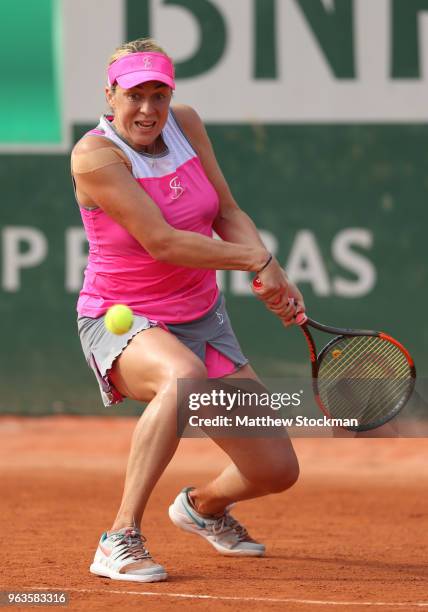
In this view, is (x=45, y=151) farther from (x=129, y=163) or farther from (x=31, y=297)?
(x=129, y=163)

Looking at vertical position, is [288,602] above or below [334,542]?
above

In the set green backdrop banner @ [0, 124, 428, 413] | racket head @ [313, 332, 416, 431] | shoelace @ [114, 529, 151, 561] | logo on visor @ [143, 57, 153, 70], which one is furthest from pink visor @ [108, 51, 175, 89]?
green backdrop banner @ [0, 124, 428, 413]

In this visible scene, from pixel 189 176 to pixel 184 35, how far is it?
3.89 m

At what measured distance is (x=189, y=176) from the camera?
4293 millimetres

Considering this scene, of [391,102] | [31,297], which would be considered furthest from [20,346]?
[391,102]

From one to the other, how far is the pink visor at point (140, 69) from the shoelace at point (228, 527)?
1.70 m

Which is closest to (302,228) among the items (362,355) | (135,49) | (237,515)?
(237,515)

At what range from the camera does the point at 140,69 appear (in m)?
4.04

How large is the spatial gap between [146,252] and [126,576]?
1.08 meters

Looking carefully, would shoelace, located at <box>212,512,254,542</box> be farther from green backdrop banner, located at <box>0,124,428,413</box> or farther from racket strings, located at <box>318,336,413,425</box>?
green backdrop banner, located at <box>0,124,428,413</box>

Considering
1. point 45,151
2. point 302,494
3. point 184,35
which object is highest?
point 184,35

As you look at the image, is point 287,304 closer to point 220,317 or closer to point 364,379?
point 220,317

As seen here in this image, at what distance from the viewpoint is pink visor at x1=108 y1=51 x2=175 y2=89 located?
13.2 ft

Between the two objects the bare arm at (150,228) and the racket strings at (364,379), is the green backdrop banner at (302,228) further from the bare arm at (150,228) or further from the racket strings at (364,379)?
the bare arm at (150,228)
